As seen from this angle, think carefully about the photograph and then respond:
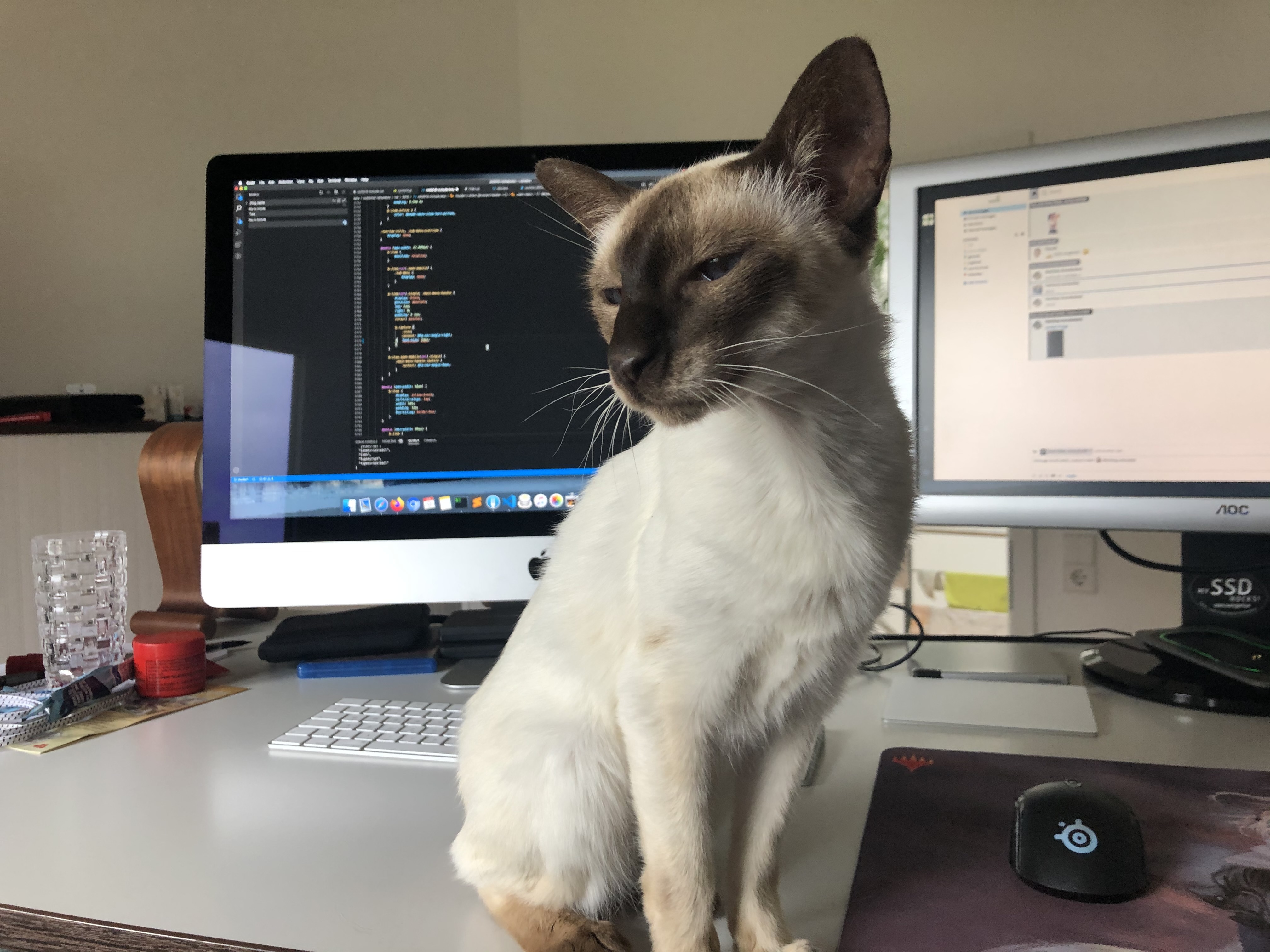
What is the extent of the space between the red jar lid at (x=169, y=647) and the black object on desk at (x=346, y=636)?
4.2 inches

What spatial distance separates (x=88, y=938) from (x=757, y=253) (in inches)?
23.6

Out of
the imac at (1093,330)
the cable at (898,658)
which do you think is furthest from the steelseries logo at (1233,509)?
the cable at (898,658)

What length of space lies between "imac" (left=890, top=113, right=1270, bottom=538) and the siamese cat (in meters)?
0.43

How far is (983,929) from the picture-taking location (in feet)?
1.56

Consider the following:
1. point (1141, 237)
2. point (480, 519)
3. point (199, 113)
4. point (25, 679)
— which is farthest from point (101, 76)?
point (1141, 237)

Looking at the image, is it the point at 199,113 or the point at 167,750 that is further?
the point at 199,113

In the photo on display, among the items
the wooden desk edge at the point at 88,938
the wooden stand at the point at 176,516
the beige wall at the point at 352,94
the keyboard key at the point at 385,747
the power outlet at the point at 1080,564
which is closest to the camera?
the wooden desk edge at the point at 88,938

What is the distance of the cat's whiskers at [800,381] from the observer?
49cm

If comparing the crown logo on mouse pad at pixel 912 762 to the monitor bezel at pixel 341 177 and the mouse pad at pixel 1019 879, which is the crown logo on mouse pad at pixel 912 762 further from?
the monitor bezel at pixel 341 177

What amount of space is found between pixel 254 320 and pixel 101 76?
76.8 inches

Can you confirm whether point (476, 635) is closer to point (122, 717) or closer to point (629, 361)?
point (122, 717)

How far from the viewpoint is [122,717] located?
870 millimetres

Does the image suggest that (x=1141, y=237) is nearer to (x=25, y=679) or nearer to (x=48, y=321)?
(x=25, y=679)

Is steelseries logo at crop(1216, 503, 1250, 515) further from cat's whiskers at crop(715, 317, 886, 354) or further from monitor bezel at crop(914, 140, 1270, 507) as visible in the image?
cat's whiskers at crop(715, 317, 886, 354)
